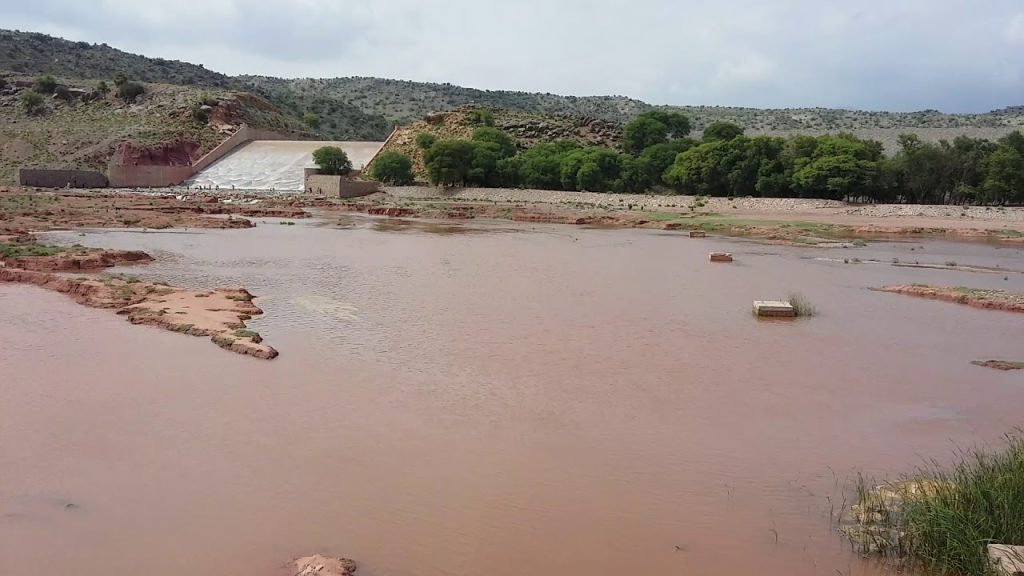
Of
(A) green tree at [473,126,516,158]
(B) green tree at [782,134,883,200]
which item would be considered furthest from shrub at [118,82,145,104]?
(B) green tree at [782,134,883,200]

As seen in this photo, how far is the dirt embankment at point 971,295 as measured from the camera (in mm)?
18297

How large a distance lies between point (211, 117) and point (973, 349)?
76.5 metres

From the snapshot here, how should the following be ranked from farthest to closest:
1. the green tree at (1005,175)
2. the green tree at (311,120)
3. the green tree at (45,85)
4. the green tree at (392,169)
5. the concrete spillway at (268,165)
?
the green tree at (311,120) < the green tree at (45,85) < the concrete spillway at (268,165) < the green tree at (392,169) < the green tree at (1005,175)

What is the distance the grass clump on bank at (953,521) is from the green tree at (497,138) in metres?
60.4

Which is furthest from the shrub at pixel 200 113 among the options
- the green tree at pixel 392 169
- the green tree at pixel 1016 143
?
the green tree at pixel 1016 143

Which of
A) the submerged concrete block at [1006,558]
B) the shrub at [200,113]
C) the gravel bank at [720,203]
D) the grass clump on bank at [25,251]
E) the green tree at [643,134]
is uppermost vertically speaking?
the shrub at [200,113]

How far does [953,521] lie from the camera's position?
5777mm

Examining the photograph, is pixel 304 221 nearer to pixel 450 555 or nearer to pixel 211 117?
pixel 450 555

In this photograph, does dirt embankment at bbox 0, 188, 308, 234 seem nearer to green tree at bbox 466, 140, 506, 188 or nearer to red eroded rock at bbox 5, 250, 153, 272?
red eroded rock at bbox 5, 250, 153, 272

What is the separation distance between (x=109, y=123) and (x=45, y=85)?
463 inches

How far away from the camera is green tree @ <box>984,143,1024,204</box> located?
49.0m

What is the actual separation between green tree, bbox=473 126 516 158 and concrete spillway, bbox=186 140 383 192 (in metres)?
11.0

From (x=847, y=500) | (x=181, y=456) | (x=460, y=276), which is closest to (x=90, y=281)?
(x=460, y=276)

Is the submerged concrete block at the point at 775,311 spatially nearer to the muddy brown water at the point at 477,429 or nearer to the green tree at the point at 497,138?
the muddy brown water at the point at 477,429
